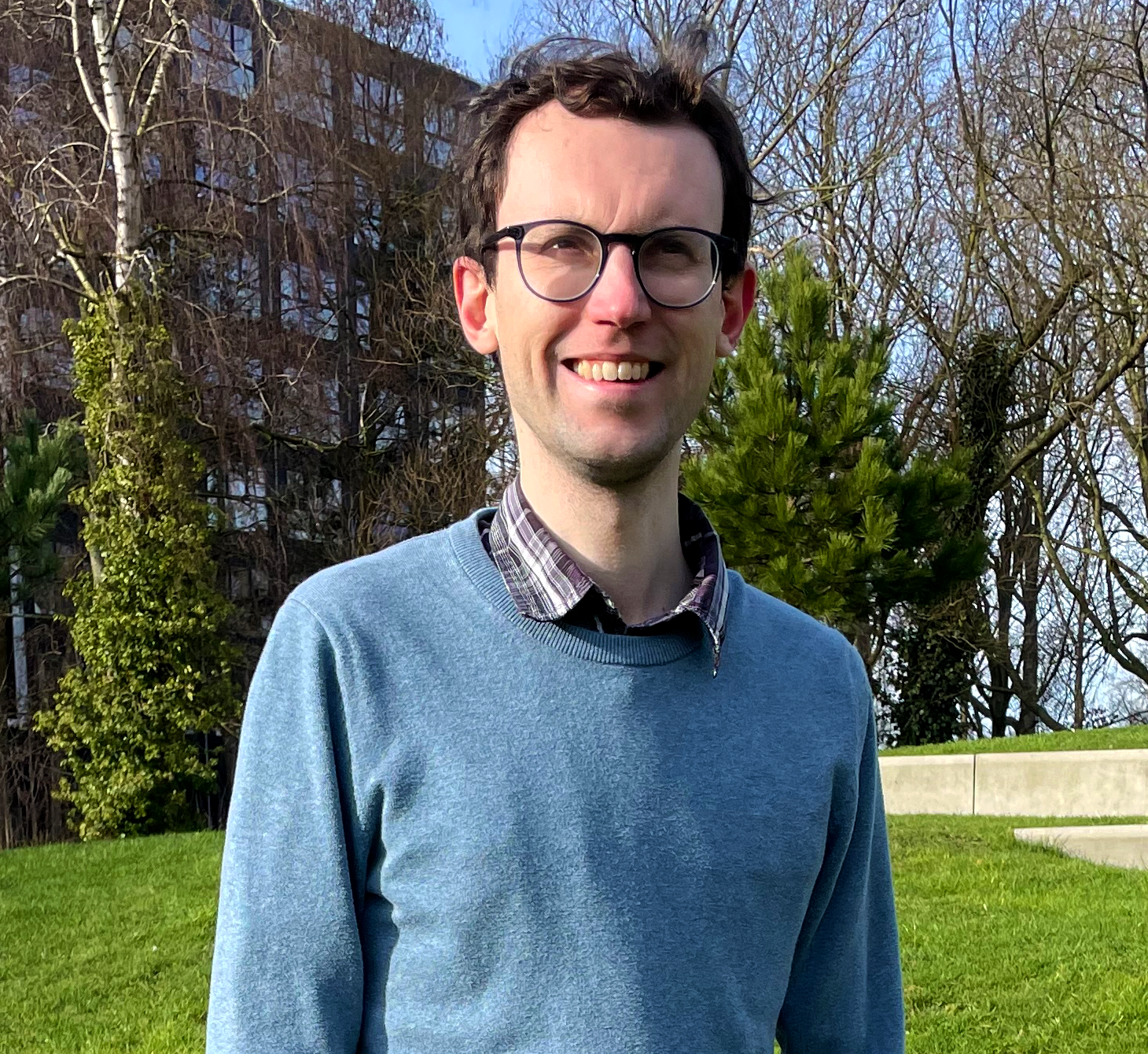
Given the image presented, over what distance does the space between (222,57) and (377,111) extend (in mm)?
3106

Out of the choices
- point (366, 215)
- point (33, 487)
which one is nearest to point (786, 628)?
point (33, 487)

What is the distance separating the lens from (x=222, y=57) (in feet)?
45.1

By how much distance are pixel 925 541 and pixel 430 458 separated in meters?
6.87

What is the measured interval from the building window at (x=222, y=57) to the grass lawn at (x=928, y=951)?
344 inches

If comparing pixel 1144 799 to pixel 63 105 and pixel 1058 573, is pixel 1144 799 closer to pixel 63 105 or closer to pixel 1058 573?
pixel 1058 573

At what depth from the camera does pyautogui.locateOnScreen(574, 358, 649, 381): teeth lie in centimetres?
138

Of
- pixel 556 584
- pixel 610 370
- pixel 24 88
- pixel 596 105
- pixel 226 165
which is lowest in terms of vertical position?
pixel 556 584

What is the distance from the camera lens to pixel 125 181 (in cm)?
1249

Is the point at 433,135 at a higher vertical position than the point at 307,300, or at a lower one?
higher

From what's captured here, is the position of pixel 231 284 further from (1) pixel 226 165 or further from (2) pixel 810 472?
(2) pixel 810 472

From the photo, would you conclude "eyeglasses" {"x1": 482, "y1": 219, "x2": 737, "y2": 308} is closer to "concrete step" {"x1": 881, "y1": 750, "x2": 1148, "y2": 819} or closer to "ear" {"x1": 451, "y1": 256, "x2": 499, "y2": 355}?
"ear" {"x1": 451, "y1": 256, "x2": 499, "y2": 355}

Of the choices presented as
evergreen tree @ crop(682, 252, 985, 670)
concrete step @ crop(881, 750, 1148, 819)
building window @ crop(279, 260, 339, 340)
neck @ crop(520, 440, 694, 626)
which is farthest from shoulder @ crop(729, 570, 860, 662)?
building window @ crop(279, 260, 339, 340)

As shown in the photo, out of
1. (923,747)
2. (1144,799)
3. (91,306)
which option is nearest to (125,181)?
(91,306)

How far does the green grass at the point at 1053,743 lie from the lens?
34.2 feet
